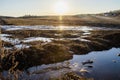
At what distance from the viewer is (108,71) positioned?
73.7 ft

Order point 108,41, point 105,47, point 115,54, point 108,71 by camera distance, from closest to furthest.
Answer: point 108,71
point 115,54
point 105,47
point 108,41

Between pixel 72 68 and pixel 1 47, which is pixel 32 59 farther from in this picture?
pixel 1 47

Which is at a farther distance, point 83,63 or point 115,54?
point 115,54

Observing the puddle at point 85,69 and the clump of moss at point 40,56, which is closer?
the puddle at point 85,69

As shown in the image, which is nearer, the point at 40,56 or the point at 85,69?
the point at 85,69

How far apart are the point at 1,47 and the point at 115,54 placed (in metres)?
28.3

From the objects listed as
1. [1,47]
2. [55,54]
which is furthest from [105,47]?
[1,47]

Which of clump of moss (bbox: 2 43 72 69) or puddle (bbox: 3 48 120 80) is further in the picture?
clump of moss (bbox: 2 43 72 69)

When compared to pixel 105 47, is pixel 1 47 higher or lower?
higher

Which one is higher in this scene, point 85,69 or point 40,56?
point 40,56

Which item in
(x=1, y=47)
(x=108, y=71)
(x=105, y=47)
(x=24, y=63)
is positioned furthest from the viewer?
(x=105, y=47)

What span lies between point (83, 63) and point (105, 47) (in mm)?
12902

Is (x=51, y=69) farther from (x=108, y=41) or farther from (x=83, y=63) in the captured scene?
(x=108, y=41)

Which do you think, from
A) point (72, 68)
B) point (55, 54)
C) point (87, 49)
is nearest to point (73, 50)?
point (87, 49)
